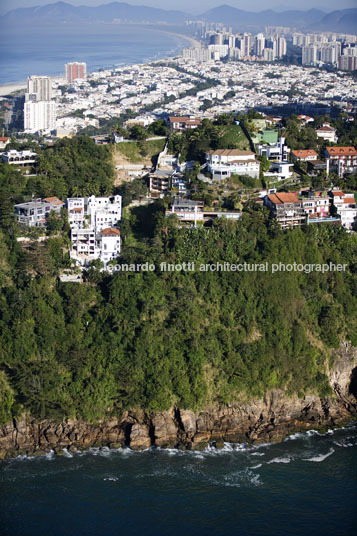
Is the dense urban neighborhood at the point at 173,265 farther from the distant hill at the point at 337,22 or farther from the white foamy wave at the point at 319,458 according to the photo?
the distant hill at the point at 337,22

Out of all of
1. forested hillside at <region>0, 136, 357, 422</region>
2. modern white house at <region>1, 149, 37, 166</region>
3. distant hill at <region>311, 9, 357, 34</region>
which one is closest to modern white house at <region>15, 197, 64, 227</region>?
forested hillside at <region>0, 136, 357, 422</region>

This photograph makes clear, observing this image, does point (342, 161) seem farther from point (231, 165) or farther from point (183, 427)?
point (183, 427)

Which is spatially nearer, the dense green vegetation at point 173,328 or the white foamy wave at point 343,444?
the white foamy wave at point 343,444

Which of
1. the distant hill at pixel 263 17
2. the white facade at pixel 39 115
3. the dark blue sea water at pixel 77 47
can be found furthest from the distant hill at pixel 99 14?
the white facade at pixel 39 115

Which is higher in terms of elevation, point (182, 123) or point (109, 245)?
point (182, 123)

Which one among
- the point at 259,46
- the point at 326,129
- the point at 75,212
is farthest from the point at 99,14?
the point at 75,212

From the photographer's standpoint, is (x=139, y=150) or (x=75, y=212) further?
(x=139, y=150)

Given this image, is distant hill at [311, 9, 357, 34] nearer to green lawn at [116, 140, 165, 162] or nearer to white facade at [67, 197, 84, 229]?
green lawn at [116, 140, 165, 162]
